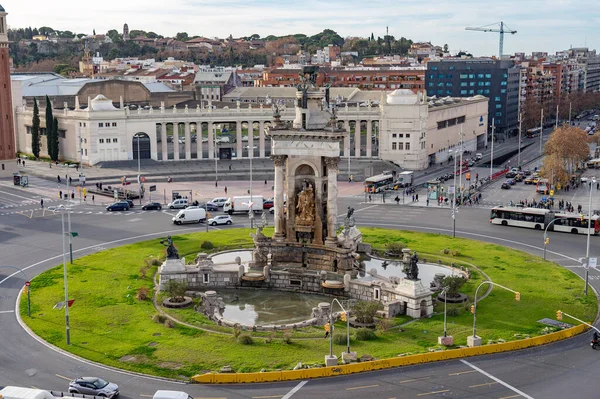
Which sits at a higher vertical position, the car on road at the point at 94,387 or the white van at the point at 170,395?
the white van at the point at 170,395

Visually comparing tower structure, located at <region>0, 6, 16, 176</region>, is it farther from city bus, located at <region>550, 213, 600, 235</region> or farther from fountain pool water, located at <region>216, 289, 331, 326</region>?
city bus, located at <region>550, 213, 600, 235</region>

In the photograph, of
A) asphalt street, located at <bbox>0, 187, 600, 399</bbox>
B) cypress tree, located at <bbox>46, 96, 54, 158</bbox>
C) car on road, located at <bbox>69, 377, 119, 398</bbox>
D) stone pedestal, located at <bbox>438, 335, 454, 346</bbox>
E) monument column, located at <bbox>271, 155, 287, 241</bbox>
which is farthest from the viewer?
cypress tree, located at <bbox>46, 96, 54, 158</bbox>

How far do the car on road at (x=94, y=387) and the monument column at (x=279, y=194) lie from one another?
2877 cm

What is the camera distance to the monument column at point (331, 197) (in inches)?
2566

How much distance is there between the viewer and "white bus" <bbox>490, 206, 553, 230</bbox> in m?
86.7

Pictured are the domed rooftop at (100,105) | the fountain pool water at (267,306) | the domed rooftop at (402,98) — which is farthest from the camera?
the domed rooftop at (402,98)

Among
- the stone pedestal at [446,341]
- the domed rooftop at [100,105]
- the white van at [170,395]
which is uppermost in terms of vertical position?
the domed rooftop at [100,105]

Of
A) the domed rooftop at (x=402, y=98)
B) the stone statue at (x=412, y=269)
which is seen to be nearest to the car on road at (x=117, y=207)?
the stone statue at (x=412, y=269)

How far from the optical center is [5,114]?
4877 inches

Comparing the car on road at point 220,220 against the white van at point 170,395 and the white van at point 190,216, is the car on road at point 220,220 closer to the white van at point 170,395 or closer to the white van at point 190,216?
the white van at point 190,216

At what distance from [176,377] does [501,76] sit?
17044 cm

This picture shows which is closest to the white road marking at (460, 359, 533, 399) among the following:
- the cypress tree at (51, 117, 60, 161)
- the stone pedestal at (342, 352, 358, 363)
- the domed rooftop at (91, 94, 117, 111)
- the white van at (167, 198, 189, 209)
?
the stone pedestal at (342, 352, 358, 363)

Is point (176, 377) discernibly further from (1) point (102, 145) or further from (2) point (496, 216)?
(1) point (102, 145)

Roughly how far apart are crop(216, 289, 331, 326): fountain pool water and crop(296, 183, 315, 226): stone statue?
7.61 m
